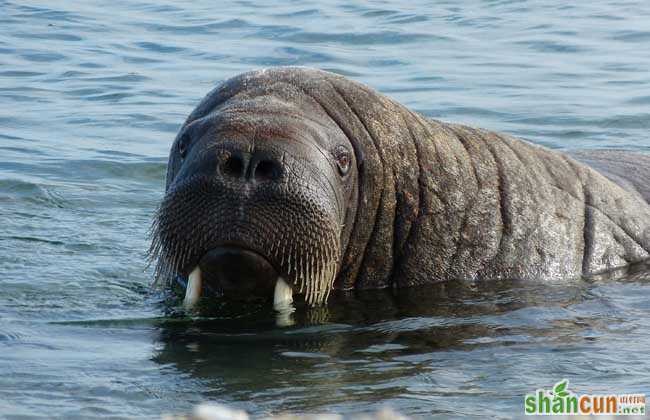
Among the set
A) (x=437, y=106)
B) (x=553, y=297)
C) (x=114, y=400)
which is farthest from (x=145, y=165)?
(x=114, y=400)

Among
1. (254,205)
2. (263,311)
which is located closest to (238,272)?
(254,205)

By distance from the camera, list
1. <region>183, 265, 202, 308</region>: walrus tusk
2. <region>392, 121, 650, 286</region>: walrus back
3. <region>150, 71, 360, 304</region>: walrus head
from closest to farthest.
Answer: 1. <region>150, 71, 360, 304</region>: walrus head
2. <region>183, 265, 202, 308</region>: walrus tusk
3. <region>392, 121, 650, 286</region>: walrus back

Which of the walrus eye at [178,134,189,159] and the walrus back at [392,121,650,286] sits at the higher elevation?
the walrus eye at [178,134,189,159]

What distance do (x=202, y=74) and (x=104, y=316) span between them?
12338 millimetres

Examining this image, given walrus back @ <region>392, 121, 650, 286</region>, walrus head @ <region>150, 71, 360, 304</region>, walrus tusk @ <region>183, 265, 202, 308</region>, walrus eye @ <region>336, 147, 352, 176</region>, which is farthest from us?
walrus back @ <region>392, 121, 650, 286</region>

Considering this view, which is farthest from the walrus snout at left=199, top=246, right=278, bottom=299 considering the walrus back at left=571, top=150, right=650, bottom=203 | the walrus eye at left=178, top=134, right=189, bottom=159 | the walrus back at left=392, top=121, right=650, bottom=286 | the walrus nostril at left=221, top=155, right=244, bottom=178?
the walrus back at left=571, top=150, right=650, bottom=203

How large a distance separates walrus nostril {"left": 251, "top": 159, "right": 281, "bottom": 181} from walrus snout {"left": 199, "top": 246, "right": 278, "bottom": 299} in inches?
17.6

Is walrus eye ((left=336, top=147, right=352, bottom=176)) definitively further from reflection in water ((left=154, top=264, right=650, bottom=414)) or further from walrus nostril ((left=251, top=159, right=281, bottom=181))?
reflection in water ((left=154, top=264, right=650, bottom=414))

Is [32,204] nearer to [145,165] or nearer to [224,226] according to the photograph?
[145,165]

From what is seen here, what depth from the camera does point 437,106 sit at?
18.5m

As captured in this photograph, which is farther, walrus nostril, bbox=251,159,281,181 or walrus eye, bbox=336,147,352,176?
walrus eye, bbox=336,147,352,176

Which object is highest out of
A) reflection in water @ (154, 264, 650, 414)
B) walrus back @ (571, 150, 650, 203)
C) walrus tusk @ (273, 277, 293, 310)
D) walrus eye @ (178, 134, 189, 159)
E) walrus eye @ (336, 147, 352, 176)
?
walrus eye @ (178, 134, 189, 159)

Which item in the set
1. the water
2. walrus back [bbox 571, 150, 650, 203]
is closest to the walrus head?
the water

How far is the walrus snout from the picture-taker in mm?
8195
